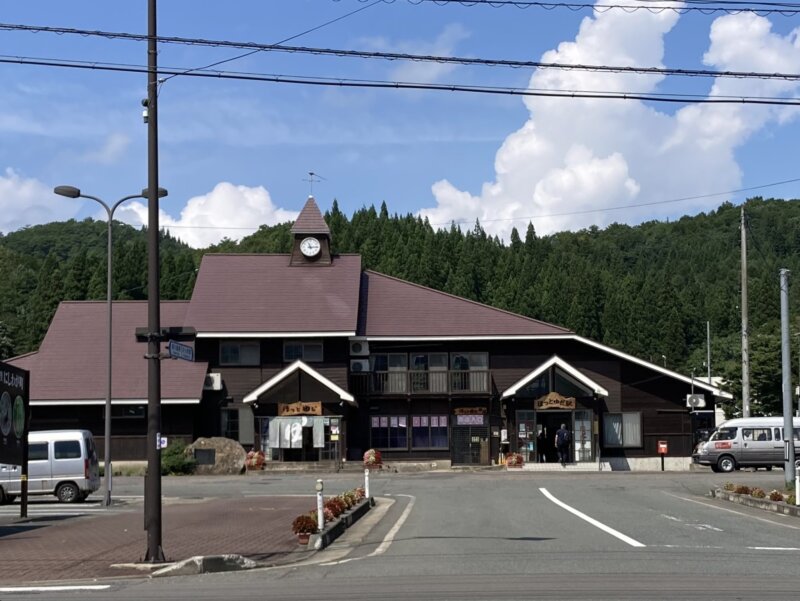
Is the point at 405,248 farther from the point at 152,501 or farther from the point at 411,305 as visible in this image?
the point at 152,501

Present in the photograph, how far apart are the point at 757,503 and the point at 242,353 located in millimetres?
28236

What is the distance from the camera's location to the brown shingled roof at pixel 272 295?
150 ft

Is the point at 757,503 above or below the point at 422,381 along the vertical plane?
below

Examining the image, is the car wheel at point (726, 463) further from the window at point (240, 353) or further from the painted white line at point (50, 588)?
the painted white line at point (50, 588)

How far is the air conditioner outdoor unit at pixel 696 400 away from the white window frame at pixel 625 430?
2.44m

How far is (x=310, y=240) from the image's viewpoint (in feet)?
165

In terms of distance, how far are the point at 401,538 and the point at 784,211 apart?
3680 inches

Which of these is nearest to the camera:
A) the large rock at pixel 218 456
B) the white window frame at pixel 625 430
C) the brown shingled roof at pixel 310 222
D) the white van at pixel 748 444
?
the white van at pixel 748 444

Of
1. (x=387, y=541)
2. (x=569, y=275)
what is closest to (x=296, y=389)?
(x=387, y=541)

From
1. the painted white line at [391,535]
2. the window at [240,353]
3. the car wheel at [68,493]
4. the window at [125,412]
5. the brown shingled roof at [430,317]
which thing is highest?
the brown shingled roof at [430,317]

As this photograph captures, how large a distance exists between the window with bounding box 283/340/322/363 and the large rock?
19.8 feet

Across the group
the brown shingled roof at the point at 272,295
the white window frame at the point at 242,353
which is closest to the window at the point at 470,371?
the brown shingled roof at the point at 272,295

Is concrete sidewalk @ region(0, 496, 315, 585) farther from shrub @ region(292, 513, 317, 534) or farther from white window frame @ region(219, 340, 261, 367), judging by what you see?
white window frame @ region(219, 340, 261, 367)

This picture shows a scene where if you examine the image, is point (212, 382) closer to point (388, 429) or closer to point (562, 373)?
point (388, 429)
